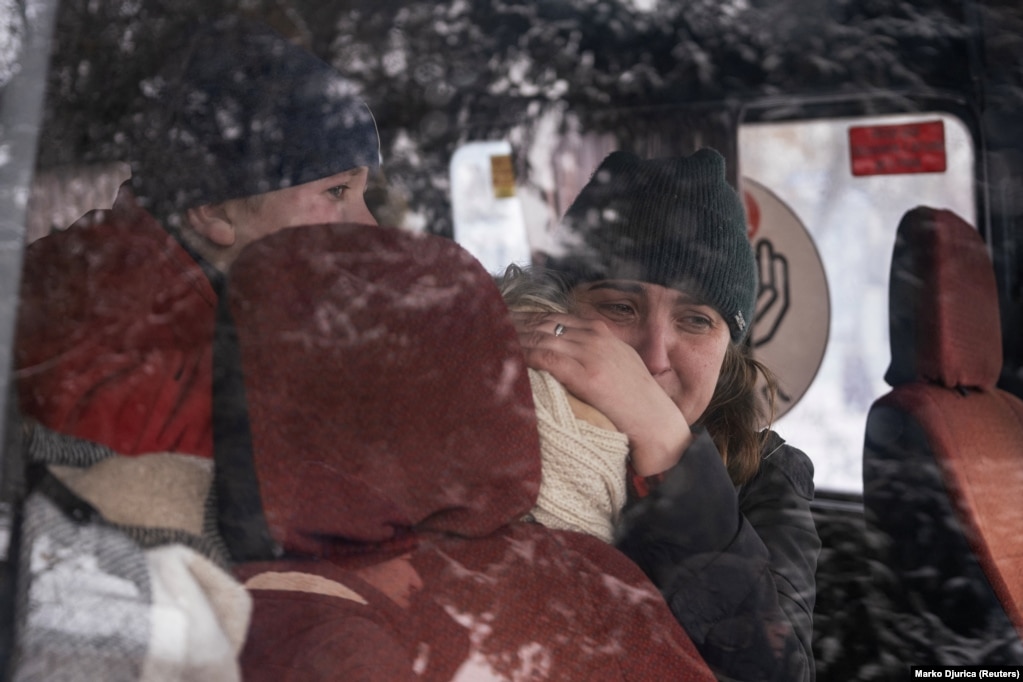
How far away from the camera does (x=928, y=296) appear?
853mm

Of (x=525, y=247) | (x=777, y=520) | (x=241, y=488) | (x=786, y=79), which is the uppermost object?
(x=786, y=79)

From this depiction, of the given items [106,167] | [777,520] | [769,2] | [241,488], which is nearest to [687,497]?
[777,520]

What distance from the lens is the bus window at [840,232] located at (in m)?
0.83

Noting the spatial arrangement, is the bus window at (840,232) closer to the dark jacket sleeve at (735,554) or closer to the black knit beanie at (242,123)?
the dark jacket sleeve at (735,554)

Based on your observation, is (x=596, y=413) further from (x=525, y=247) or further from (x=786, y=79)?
(x=786, y=79)

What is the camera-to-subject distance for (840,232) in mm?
881

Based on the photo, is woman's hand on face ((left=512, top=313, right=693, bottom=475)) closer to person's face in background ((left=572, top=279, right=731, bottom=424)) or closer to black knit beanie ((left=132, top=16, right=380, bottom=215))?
person's face in background ((left=572, top=279, right=731, bottom=424))

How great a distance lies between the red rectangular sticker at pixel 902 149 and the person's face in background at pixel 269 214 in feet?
1.59

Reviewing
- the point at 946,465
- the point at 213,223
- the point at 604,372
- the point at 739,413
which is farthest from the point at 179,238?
the point at 946,465

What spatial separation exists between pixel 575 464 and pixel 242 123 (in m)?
0.39

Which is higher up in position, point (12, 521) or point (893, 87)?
point (893, 87)

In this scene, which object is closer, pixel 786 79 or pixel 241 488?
pixel 241 488

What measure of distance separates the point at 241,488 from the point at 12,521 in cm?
21

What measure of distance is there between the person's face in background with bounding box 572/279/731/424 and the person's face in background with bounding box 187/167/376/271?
0.68 feet
